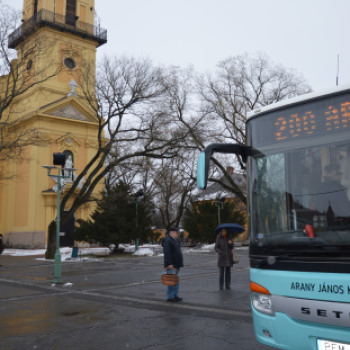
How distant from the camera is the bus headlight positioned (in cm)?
445

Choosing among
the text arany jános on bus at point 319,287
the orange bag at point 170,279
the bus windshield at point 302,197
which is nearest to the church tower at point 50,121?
the orange bag at point 170,279

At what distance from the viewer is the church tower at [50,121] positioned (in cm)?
3588

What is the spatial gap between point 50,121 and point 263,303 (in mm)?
34999

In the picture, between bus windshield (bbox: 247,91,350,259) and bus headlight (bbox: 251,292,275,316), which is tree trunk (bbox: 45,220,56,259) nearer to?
bus windshield (bbox: 247,91,350,259)

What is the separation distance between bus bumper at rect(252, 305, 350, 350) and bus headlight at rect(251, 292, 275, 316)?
49mm

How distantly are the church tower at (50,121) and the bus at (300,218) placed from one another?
104ft

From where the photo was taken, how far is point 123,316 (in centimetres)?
834

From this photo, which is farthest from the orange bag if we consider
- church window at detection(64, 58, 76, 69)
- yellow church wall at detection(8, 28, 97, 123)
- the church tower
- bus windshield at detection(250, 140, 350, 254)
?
church window at detection(64, 58, 76, 69)

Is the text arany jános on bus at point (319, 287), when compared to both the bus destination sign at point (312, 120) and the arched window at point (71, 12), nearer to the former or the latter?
the bus destination sign at point (312, 120)

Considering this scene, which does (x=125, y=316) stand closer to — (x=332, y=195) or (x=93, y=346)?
(x=93, y=346)

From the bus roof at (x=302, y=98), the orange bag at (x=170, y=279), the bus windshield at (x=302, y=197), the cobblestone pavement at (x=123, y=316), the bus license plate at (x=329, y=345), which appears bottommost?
the cobblestone pavement at (x=123, y=316)

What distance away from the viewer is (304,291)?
4145 mm

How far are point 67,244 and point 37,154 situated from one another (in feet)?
26.6

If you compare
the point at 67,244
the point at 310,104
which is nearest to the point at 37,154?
the point at 67,244
